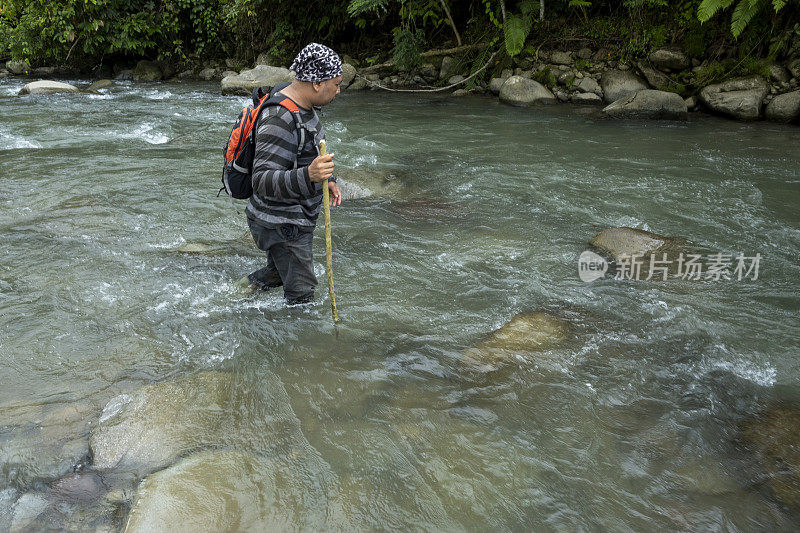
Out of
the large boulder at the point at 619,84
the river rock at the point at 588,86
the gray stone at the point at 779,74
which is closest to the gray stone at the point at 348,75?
the river rock at the point at 588,86

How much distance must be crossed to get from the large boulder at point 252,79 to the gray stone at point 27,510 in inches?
505

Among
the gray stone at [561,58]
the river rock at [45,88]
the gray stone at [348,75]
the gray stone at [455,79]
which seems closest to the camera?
the gray stone at [561,58]

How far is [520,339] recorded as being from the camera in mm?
4156

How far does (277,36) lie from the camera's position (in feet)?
59.4

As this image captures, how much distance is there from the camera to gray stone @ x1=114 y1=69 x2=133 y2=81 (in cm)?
1902

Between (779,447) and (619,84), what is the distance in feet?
36.1

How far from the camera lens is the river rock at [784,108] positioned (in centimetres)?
1028

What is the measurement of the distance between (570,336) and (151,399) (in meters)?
2.95

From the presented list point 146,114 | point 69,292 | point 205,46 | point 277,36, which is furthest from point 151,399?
point 205,46

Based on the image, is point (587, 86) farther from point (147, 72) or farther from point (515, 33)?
point (147, 72)

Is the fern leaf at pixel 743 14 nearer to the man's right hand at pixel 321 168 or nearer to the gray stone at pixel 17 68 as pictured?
the man's right hand at pixel 321 168

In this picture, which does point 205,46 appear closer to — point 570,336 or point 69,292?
point 69,292

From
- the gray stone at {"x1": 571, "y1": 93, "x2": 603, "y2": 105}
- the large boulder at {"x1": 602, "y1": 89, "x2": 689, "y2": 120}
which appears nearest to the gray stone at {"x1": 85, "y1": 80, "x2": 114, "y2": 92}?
the gray stone at {"x1": 571, "y1": 93, "x2": 603, "y2": 105}

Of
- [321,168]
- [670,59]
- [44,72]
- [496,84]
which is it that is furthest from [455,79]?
[44,72]
